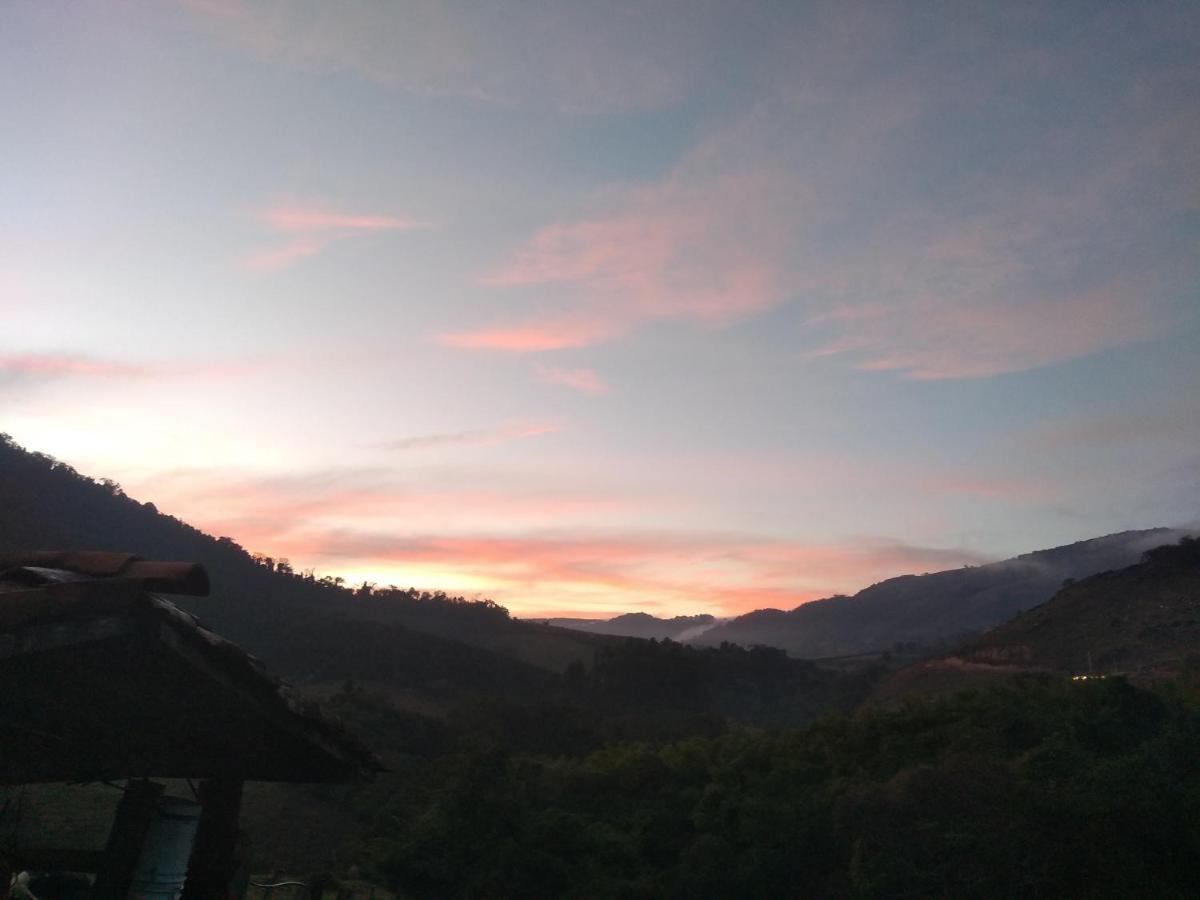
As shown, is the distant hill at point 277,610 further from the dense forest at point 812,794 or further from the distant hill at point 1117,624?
the distant hill at point 1117,624

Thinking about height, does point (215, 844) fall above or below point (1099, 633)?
below

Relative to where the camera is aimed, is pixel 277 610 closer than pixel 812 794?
No

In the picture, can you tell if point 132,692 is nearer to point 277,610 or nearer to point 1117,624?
point 1117,624

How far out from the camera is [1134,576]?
39.8 metres

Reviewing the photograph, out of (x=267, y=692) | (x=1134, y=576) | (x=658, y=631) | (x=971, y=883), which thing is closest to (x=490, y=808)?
(x=971, y=883)

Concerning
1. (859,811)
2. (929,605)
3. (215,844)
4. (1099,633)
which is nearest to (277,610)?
(1099,633)

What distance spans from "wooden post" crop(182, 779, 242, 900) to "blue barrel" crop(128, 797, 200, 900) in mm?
142

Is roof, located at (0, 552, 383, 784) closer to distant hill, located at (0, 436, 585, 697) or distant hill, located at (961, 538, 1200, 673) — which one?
distant hill, located at (961, 538, 1200, 673)

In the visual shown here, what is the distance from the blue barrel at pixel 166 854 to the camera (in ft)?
14.1

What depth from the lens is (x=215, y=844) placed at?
4.86 metres

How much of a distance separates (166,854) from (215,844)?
0.51m

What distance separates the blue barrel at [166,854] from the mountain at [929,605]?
112 m

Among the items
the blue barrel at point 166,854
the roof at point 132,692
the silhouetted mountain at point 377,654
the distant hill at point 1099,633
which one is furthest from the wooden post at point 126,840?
the silhouetted mountain at point 377,654

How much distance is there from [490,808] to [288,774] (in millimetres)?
16246
